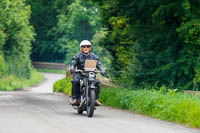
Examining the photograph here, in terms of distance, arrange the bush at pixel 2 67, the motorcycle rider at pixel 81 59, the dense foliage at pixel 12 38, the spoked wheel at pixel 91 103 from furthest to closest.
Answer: the dense foliage at pixel 12 38 < the bush at pixel 2 67 < the motorcycle rider at pixel 81 59 < the spoked wheel at pixel 91 103

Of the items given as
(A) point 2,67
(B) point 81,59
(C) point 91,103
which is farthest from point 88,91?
(A) point 2,67

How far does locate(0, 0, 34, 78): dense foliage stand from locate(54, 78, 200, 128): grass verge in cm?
Answer: 2562

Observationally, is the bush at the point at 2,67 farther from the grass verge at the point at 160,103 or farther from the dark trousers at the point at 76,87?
the dark trousers at the point at 76,87

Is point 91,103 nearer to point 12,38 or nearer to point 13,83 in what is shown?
point 13,83

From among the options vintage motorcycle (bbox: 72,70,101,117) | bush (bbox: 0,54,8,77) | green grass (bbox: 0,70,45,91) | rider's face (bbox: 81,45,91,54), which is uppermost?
rider's face (bbox: 81,45,91,54)

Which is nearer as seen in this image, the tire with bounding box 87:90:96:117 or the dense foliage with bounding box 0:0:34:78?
the tire with bounding box 87:90:96:117

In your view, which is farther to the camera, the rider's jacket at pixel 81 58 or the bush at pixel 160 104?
the rider's jacket at pixel 81 58

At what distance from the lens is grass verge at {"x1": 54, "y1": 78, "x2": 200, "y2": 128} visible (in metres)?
11.8

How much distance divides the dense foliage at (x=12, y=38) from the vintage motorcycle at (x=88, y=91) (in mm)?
28010

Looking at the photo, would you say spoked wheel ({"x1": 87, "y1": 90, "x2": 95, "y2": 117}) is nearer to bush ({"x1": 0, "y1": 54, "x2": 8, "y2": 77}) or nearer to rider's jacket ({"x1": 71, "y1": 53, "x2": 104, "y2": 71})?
rider's jacket ({"x1": 71, "y1": 53, "x2": 104, "y2": 71})

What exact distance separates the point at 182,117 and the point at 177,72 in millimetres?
6965

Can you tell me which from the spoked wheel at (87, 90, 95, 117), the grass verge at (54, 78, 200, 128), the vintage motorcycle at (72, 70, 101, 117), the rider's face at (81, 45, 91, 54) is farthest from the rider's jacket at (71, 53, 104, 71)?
the grass verge at (54, 78, 200, 128)

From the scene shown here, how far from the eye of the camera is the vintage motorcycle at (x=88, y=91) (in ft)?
42.0

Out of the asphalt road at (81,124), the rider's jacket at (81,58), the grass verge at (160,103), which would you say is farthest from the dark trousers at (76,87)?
the grass verge at (160,103)
